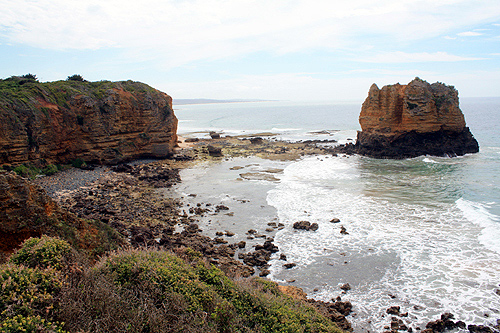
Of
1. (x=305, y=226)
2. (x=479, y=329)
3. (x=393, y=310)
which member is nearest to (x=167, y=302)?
(x=393, y=310)

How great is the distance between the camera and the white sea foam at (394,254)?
1186 centimetres

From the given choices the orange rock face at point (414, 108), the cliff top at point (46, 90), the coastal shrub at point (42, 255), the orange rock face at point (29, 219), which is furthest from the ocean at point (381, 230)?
the cliff top at point (46, 90)

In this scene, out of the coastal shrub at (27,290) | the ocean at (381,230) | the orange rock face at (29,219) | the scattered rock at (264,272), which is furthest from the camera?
the scattered rock at (264,272)

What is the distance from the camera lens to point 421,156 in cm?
4034

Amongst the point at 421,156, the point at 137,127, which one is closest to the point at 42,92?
the point at 137,127

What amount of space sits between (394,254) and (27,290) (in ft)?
48.7

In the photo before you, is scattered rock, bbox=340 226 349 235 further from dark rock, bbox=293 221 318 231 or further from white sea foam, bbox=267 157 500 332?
dark rock, bbox=293 221 318 231

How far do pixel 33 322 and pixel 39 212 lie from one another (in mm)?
5418

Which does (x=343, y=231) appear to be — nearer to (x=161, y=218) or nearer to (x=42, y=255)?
(x=161, y=218)

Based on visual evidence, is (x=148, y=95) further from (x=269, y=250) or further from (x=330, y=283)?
(x=330, y=283)

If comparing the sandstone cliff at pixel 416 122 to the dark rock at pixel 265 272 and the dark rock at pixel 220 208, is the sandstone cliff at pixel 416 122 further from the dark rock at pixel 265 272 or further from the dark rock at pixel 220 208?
the dark rock at pixel 265 272

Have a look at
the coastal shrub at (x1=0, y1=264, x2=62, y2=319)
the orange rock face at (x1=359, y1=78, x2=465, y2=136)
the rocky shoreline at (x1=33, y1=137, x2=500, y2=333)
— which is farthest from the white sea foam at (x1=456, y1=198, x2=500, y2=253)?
the orange rock face at (x1=359, y1=78, x2=465, y2=136)

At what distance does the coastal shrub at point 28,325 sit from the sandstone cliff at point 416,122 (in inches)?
1626

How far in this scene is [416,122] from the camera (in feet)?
134
